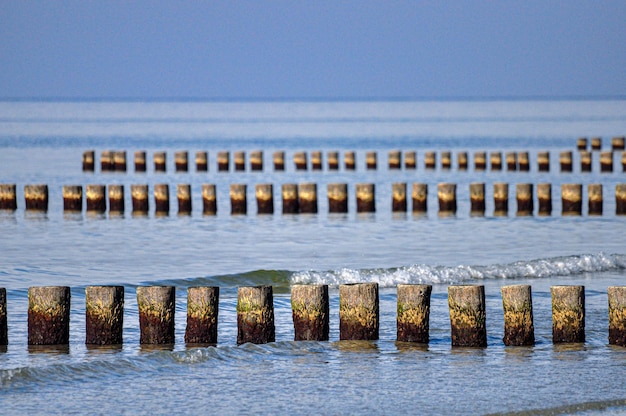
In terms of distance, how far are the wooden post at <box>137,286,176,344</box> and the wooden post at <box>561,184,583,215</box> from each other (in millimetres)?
16662

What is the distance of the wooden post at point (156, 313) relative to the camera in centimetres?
1167

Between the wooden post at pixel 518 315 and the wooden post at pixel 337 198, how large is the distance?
15641 mm

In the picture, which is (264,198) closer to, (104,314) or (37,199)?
(37,199)

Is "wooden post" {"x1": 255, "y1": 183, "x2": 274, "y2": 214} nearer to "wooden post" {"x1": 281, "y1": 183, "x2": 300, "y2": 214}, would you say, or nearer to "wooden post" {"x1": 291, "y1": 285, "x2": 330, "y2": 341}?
"wooden post" {"x1": 281, "y1": 183, "x2": 300, "y2": 214}

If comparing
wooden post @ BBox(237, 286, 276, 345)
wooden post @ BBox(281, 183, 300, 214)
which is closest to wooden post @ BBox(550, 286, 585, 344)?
wooden post @ BBox(237, 286, 276, 345)

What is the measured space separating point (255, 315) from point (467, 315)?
6.69 ft

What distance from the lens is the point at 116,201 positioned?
27.5 meters

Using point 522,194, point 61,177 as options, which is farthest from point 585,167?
point 61,177

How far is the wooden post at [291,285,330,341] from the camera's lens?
11.9m

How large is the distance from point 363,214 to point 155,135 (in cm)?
6033

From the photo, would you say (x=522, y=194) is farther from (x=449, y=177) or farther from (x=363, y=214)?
(x=449, y=177)

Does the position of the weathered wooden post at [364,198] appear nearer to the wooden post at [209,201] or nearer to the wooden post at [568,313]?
the wooden post at [209,201]

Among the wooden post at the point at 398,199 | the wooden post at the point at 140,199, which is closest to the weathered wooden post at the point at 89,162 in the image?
the wooden post at the point at 140,199

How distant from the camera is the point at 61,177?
40.9 m
